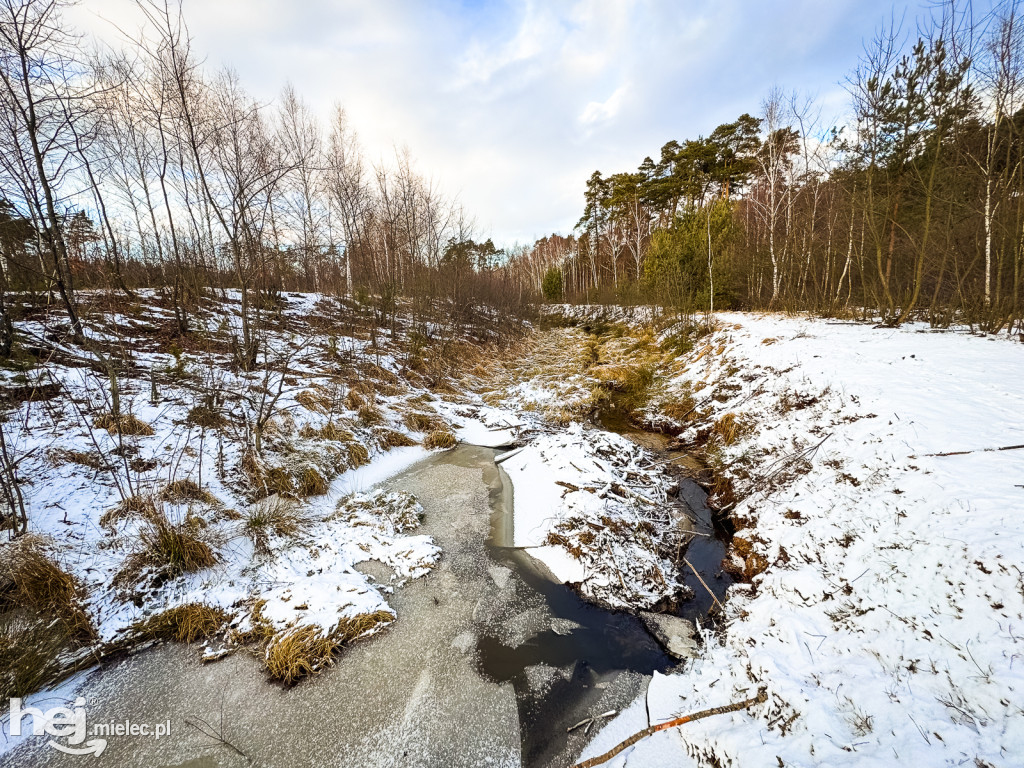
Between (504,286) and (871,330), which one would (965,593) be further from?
(504,286)

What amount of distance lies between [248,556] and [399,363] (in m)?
8.24

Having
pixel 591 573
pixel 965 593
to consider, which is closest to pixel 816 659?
pixel 965 593

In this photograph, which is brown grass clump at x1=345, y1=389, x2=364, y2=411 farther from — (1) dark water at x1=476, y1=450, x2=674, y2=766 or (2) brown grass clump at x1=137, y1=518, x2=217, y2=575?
(1) dark water at x1=476, y1=450, x2=674, y2=766

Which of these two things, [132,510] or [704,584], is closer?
[132,510]

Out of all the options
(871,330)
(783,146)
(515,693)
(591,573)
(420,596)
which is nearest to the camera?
(515,693)

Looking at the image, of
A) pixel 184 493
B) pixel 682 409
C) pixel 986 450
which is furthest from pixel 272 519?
pixel 682 409

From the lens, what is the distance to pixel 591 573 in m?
4.36

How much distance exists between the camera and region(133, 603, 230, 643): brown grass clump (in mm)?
3367

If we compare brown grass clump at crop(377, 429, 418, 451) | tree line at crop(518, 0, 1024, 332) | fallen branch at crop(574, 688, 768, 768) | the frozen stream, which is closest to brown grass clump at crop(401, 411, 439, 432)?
brown grass clump at crop(377, 429, 418, 451)

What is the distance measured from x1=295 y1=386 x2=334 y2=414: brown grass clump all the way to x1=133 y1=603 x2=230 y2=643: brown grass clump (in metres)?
4.18

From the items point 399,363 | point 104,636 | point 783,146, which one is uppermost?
point 783,146

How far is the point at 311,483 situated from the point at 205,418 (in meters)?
2.10

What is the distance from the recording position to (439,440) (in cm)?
→ 801

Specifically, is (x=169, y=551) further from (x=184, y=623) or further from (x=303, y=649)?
(x=303, y=649)
